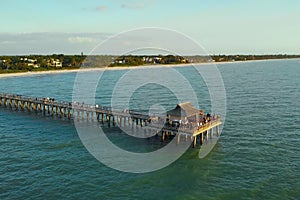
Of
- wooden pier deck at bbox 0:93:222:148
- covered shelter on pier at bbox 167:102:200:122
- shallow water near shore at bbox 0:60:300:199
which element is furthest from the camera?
covered shelter on pier at bbox 167:102:200:122

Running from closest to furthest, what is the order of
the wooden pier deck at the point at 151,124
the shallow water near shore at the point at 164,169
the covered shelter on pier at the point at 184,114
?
the shallow water near shore at the point at 164,169
the wooden pier deck at the point at 151,124
the covered shelter on pier at the point at 184,114

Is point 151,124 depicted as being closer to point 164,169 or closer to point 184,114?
point 184,114

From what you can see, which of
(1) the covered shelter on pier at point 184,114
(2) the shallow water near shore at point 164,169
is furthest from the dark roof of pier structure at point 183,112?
(2) the shallow water near shore at point 164,169

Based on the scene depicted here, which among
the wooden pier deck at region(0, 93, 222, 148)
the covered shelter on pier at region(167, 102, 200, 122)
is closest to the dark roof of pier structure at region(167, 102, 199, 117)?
the covered shelter on pier at region(167, 102, 200, 122)

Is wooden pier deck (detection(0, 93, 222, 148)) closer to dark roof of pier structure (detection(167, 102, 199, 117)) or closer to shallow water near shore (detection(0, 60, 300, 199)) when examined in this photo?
dark roof of pier structure (detection(167, 102, 199, 117))

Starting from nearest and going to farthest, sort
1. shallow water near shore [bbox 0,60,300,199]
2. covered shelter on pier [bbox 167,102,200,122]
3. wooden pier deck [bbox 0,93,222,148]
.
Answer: shallow water near shore [bbox 0,60,300,199] < wooden pier deck [bbox 0,93,222,148] < covered shelter on pier [bbox 167,102,200,122]

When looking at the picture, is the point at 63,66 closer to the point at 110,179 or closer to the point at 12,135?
the point at 12,135

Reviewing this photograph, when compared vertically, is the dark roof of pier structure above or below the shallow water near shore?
above

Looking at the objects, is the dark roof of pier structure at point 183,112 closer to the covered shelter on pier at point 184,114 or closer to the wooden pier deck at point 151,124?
the covered shelter on pier at point 184,114

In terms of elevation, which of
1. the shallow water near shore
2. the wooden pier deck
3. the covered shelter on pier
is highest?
the covered shelter on pier

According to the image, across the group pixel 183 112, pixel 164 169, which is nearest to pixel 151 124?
pixel 183 112

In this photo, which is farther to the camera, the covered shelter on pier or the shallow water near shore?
the covered shelter on pier
